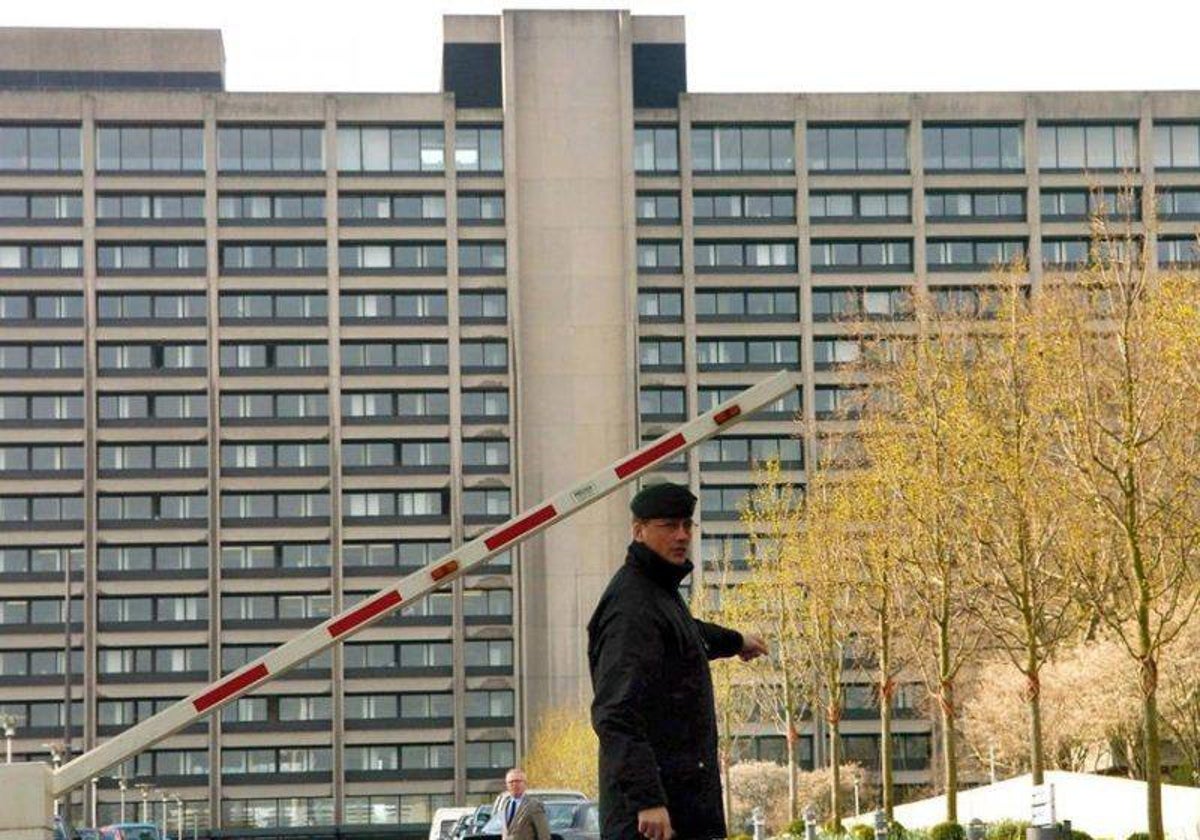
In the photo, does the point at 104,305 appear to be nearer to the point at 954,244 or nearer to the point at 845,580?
the point at 954,244

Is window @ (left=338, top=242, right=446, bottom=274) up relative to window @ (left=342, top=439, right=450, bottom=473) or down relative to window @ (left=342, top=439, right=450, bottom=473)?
up

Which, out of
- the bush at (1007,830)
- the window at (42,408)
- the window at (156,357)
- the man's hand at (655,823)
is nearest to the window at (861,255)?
the window at (156,357)

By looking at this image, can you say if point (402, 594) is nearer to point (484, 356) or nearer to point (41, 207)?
point (484, 356)

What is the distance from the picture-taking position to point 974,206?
121438mm

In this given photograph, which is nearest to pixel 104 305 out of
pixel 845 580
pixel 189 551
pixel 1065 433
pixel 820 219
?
pixel 189 551

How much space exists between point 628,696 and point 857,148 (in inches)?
4553

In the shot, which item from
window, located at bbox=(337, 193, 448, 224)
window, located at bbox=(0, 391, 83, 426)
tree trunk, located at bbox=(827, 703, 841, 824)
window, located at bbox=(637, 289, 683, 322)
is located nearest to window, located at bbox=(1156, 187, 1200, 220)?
window, located at bbox=(637, 289, 683, 322)

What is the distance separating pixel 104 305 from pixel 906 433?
264 ft

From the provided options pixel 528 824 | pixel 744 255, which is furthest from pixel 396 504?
pixel 528 824

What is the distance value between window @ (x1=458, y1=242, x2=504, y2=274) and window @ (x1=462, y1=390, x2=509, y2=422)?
6.13m

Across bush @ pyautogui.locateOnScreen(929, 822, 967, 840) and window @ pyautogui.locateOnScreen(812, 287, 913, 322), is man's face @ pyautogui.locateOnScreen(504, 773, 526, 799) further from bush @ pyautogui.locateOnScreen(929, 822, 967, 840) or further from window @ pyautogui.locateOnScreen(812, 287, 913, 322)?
window @ pyautogui.locateOnScreen(812, 287, 913, 322)

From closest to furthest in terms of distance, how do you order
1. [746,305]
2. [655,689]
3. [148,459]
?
1. [655,689]
2. [148,459]
3. [746,305]

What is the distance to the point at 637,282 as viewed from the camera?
121 m

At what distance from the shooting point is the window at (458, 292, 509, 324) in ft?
393
